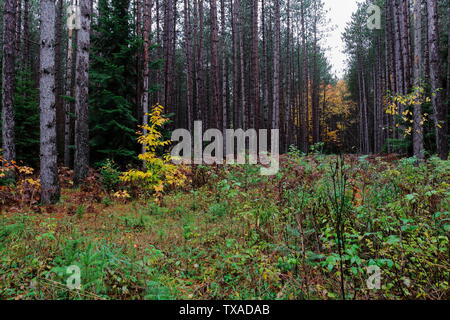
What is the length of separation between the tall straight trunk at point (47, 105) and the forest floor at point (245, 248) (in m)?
0.64

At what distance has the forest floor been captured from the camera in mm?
2546

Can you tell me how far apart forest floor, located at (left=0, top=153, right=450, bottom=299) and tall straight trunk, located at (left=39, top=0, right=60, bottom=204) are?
64cm

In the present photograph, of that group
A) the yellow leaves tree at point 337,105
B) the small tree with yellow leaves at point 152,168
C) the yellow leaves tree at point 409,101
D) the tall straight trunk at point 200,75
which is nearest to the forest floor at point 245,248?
the small tree with yellow leaves at point 152,168

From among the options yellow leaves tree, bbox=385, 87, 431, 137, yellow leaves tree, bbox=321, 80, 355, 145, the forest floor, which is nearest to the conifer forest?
the forest floor

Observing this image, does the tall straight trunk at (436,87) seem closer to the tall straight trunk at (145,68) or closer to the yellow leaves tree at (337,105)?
the tall straight trunk at (145,68)

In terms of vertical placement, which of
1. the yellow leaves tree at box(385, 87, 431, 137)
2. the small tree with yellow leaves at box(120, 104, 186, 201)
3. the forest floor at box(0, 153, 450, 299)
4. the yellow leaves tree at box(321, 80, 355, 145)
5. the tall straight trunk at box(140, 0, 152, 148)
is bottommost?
the forest floor at box(0, 153, 450, 299)

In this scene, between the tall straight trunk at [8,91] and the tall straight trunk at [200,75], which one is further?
the tall straight trunk at [200,75]

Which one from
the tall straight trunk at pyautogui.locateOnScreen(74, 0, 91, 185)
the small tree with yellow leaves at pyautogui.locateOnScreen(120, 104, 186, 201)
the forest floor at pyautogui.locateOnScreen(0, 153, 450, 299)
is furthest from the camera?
the tall straight trunk at pyautogui.locateOnScreen(74, 0, 91, 185)

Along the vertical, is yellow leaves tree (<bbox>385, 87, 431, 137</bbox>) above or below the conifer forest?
above

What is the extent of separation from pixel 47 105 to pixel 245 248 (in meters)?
6.05

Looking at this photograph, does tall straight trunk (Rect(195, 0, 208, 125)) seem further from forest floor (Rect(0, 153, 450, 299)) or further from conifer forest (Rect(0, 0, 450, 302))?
forest floor (Rect(0, 153, 450, 299))

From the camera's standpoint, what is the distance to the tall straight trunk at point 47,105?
6188 millimetres
